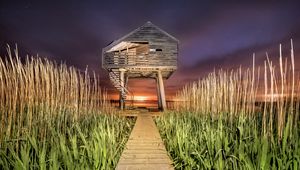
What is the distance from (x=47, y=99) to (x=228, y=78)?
393 centimetres

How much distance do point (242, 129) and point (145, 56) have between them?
39.0 feet

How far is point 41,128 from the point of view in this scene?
4266mm

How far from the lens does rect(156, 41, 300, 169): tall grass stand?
3.15 meters

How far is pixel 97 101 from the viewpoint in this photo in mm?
8320

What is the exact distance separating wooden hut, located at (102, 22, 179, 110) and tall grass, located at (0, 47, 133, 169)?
9049mm

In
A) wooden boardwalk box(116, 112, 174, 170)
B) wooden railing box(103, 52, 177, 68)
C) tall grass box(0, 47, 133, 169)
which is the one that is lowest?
wooden boardwalk box(116, 112, 174, 170)

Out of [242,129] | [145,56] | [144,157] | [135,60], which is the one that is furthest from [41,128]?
[145,56]

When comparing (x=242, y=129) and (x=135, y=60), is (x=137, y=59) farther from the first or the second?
(x=242, y=129)

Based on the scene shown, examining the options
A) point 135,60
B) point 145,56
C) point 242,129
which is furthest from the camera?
point 145,56

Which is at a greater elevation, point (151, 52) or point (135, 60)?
point (151, 52)

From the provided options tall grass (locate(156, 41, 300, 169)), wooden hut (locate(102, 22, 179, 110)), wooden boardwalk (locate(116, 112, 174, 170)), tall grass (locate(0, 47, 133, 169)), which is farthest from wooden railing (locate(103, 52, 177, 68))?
wooden boardwalk (locate(116, 112, 174, 170))

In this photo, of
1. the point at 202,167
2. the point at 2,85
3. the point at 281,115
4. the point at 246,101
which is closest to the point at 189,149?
the point at 202,167

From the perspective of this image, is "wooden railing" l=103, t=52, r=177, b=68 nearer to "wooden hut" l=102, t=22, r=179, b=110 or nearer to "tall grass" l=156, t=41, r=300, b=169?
"wooden hut" l=102, t=22, r=179, b=110

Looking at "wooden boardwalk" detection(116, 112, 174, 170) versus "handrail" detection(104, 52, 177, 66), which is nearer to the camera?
"wooden boardwalk" detection(116, 112, 174, 170)
